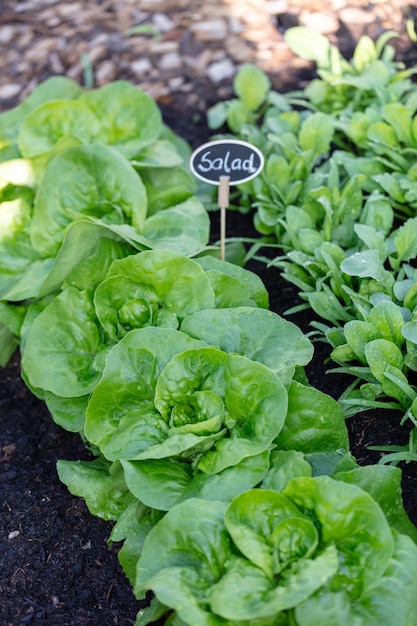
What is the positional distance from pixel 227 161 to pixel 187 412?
924mm

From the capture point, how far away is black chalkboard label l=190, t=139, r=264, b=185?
239 cm

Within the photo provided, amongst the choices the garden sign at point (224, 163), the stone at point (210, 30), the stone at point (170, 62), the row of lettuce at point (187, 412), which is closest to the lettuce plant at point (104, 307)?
the row of lettuce at point (187, 412)

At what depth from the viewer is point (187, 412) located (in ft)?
6.23

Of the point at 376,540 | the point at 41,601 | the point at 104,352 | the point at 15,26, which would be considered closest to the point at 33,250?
the point at 104,352

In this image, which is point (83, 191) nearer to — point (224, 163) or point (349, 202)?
point (224, 163)

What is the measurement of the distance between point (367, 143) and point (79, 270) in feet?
4.05

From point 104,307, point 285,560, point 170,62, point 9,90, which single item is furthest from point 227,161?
point 9,90

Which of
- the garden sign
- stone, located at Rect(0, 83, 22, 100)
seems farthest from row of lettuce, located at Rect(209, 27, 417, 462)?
stone, located at Rect(0, 83, 22, 100)

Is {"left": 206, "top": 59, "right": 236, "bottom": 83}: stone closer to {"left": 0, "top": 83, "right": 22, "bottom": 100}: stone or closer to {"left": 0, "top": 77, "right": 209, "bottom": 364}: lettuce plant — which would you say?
{"left": 0, "top": 77, "right": 209, "bottom": 364}: lettuce plant

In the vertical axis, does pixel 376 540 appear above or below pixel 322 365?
above

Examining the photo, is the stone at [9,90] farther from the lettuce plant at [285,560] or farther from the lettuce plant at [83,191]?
the lettuce plant at [285,560]

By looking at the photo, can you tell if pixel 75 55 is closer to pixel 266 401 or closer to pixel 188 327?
pixel 188 327

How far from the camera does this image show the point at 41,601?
6.28 feet

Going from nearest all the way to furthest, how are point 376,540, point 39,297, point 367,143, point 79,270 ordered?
point 376,540 < point 79,270 < point 39,297 < point 367,143
